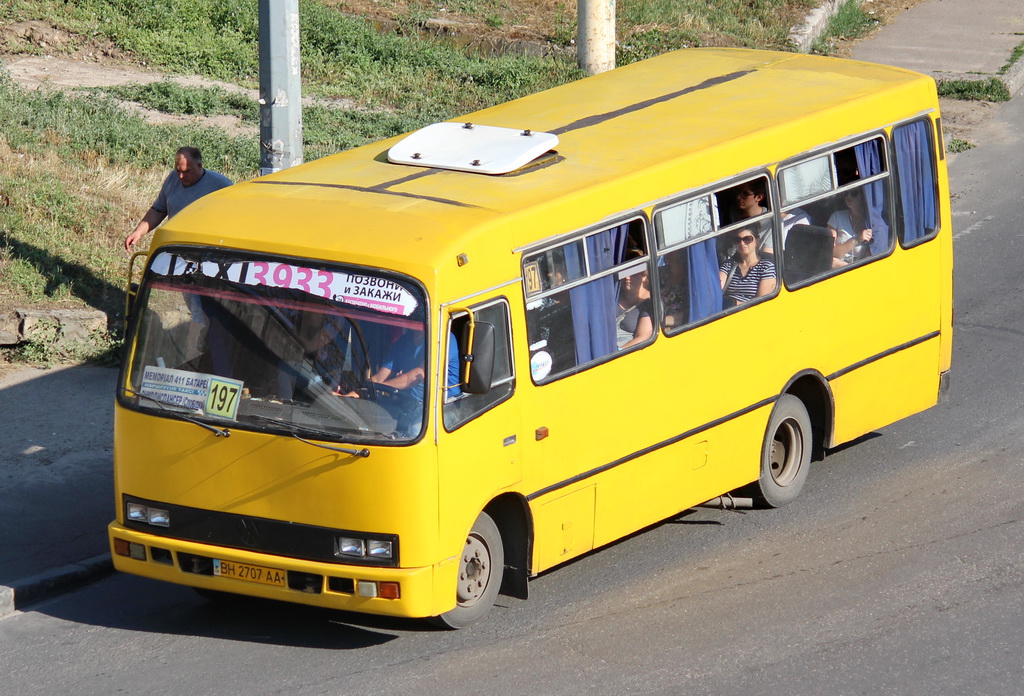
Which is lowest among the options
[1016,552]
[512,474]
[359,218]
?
[1016,552]

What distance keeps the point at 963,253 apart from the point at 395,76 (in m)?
8.66

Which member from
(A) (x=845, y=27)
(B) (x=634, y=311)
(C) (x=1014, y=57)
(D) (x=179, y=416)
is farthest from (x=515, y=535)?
(A) (x=845, y=27)

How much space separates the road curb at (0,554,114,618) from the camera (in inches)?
320

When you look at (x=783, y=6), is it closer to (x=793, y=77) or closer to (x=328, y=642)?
(x=793, y=77)

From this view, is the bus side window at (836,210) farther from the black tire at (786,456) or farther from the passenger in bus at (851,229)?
the black tire at (786,456)

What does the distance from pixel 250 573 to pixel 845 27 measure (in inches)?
745

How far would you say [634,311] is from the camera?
8484 millimetres

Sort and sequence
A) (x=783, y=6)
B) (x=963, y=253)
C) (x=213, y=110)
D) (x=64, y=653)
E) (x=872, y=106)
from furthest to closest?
1. (x=783, y=6)
2. (x=213, y=110)
3. (x=963, y=253)
4. (x=872, y=106)
5. (x=64, y=653)

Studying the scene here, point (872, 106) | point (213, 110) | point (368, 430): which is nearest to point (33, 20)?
point (213, 110)

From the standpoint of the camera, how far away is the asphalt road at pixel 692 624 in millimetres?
7211

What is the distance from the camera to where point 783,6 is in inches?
949

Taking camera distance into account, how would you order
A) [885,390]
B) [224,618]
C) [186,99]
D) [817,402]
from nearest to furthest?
[224,618]
[817,402]
[885,390]
[186,99]

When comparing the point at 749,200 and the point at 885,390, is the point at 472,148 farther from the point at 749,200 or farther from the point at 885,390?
the point at 885,390

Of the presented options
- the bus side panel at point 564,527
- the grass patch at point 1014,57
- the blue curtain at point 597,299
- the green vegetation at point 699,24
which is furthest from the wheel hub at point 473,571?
the grass patch at point 1014,57
